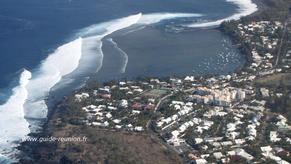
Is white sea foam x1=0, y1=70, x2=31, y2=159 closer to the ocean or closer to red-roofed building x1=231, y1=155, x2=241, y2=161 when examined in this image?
the ocean

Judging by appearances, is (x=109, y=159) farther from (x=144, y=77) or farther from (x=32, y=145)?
(x=144, y=77)

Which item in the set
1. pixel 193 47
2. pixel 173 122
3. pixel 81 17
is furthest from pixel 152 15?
pixel 173 122

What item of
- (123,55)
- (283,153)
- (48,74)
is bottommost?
(283,153)

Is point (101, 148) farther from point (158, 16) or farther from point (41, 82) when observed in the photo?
point (158, 16)

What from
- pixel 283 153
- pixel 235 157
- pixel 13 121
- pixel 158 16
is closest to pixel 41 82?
pixel 13 121

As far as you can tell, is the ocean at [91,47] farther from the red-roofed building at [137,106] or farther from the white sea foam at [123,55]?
the red-roofed building at [137,106]

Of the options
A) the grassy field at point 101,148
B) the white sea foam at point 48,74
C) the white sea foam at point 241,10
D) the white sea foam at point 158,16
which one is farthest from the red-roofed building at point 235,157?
the white sea foam at point 158,16

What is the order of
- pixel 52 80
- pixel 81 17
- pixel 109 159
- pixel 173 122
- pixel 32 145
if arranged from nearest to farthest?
pixel 109 159
pixel 32 145
pixel 173 122
pixel 52 80
pixel 81 17
